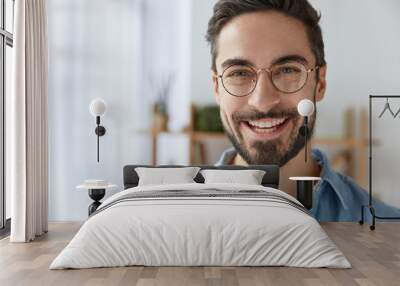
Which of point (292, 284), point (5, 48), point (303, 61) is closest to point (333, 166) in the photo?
point (303, 61)

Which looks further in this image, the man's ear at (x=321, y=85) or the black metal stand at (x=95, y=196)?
the man's ear at (x=321, y=85)

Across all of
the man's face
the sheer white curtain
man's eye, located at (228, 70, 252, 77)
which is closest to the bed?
the sheer white curtain

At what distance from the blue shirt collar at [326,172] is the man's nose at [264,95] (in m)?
0.64

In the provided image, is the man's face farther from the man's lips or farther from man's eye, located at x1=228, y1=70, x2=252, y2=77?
man's eye, located at x1=228, y1=70, x2=252, y2=77

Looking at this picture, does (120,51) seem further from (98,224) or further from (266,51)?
(98,224)

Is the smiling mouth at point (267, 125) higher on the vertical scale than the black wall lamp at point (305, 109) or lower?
lower

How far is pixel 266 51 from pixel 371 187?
Answer: 206 centimetres

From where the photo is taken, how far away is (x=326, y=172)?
7.32 metres

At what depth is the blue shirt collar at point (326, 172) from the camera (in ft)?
24.0

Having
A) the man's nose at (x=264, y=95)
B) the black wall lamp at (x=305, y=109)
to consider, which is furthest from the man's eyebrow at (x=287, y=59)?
the black wall lamp at (x=305, y=109)

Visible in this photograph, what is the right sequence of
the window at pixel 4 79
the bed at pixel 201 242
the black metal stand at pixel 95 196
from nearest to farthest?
1. the bed at pixel 201 242
2. the window at pixel 4 79
3. the black metal stand at pixel 95 196

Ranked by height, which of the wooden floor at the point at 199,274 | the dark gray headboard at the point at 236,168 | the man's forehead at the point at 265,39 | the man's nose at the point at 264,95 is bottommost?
the wooden floor at the point at 199,274

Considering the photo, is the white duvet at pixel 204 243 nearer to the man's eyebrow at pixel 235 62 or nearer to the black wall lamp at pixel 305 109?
the black wall lamp at pixel 305 109

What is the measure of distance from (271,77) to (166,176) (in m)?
1.71
